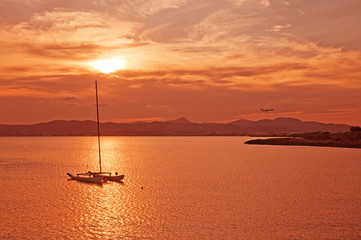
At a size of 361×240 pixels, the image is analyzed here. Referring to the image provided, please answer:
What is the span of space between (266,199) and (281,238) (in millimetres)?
15831

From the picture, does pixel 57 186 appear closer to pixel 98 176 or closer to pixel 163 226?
pixel 98 176

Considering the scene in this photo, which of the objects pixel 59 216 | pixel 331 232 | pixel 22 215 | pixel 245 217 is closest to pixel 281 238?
pixel 331 232

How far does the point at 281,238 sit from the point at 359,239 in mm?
5892

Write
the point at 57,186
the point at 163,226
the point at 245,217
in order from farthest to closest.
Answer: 1. the point at 57,186
2. the point at 245,217
3. the point at 163,226

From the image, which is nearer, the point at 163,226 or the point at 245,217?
the point at 163,226

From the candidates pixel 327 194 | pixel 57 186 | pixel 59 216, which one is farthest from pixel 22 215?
pixel 327 194

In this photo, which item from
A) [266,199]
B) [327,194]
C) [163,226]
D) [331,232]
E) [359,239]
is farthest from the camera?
[327,194]

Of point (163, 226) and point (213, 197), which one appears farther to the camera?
point (213, 197)

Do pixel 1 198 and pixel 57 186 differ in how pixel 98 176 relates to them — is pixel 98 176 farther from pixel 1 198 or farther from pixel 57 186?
pixel 1 198

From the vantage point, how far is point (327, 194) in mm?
46406

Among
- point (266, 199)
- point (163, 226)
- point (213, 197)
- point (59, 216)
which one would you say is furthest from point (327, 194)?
point (59, 216)

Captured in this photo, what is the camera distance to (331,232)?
28750 mm

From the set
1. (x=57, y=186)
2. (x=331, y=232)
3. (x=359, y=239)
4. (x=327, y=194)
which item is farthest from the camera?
(x=57, y=186)

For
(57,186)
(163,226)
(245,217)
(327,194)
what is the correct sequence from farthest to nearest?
(57,186), (327,194), (245,217), (163,226)
